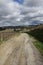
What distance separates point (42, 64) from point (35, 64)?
2.18 feet

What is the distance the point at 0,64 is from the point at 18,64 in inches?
50.2

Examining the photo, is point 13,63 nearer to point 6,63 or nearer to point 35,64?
point 6,63

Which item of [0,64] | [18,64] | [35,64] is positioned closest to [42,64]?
[35,64]

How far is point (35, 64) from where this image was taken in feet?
46.5

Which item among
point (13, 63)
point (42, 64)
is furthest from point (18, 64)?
point (42, 64)

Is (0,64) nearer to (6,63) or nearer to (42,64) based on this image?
(6,63)

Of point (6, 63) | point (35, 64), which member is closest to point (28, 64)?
point (35, 64)

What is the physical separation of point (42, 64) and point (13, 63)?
2.10 metres

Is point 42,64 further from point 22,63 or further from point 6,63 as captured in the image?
point 6,63

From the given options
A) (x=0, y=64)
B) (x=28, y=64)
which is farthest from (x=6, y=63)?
(x=28, y=64)

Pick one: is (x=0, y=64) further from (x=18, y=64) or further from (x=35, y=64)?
(x=35, y=64)

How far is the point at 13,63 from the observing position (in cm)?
1442

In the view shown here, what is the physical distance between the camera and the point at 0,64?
46.7 feet

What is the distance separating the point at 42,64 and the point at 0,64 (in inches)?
119
